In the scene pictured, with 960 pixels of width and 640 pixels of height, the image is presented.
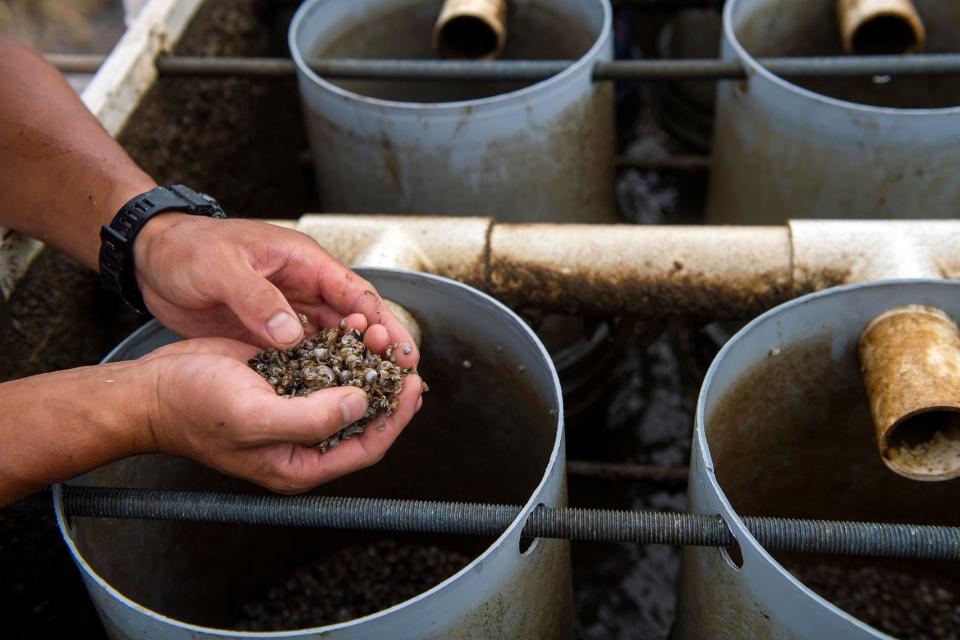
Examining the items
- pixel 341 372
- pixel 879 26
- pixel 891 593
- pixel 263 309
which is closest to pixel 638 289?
pixel 341 372

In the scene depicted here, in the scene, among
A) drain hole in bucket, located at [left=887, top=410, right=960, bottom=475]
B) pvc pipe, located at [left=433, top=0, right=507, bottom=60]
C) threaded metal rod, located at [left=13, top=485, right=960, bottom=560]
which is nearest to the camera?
threaded metal rod, located at [left=13, top=485, right=960, bottom=560]

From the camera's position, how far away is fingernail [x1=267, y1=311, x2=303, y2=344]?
1.07 meters

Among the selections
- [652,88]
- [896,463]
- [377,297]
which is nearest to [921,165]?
[896,463]

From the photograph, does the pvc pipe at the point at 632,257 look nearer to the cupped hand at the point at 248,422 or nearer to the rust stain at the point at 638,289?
the rust stain at the point at 638,289

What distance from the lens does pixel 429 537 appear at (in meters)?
1.99

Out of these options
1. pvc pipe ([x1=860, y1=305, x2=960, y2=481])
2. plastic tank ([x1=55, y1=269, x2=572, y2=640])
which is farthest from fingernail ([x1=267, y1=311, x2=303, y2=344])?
pvc pipe ([x1=860, y1=305, x2=960, y2=481])

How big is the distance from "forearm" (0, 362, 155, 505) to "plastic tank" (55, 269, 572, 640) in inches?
3.7

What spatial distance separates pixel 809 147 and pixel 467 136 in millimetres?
693

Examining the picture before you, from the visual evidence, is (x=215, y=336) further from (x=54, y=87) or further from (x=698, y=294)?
(x=698, y=294)

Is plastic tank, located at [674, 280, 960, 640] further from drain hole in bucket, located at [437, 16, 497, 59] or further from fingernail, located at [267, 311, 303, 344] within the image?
drain hole in bucket, located at [437, 16, 497, 59]

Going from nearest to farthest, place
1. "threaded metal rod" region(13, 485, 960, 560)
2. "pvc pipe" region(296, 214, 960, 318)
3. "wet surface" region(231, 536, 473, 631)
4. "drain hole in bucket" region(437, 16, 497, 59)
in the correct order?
1. "threaded metal rod" region(13, 485, 960, 560)
2. "pvc pipe" region(296, 214, 960, 318)
3. "wet surface" region(231, 536, 473, 631)
4. "drain hole in bucket" region(437, 16, 497, 59)

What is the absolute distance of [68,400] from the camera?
1.01m

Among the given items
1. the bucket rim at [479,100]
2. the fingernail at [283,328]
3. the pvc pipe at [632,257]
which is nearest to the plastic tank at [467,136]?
the bucket rim at [479,100]

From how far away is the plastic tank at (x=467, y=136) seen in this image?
168cm
